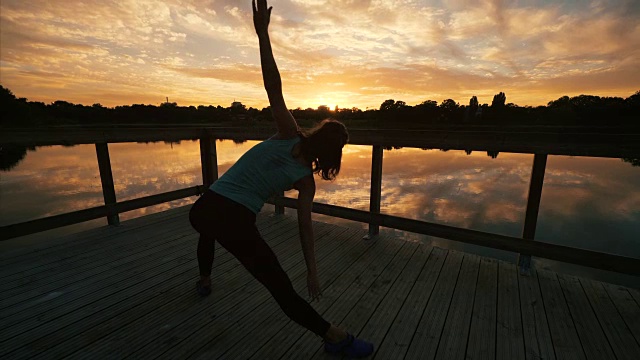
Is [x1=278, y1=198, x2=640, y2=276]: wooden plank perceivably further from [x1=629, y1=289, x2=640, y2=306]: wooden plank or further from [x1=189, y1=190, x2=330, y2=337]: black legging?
[x1=189, y1=190, x2=330, y2=337]: black legging

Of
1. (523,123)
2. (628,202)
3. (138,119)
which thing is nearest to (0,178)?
(138,119)

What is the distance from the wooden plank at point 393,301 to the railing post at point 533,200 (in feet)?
3.09

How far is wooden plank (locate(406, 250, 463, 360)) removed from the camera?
1.90 meters

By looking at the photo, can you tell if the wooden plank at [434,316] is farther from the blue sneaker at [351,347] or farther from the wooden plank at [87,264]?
the wooden plank at [87,264]

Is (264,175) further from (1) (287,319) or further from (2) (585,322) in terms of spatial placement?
(2) (585,322)

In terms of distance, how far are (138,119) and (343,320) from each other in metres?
47.5

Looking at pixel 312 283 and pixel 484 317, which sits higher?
pixel 312 283

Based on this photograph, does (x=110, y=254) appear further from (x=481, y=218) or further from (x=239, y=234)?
(x=481, y=218)

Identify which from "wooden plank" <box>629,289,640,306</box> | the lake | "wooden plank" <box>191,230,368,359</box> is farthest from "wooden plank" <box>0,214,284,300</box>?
"wooden plank" <box>629,289,640,306</box>

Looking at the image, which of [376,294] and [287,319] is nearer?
[287,319]

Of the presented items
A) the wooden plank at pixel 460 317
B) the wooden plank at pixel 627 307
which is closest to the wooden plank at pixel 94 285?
the wooden plank at pixel 460 317

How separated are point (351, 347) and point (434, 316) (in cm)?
84

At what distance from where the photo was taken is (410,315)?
225 cm

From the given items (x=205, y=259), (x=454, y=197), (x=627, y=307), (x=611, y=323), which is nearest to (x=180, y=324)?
(x=205, y=259)
